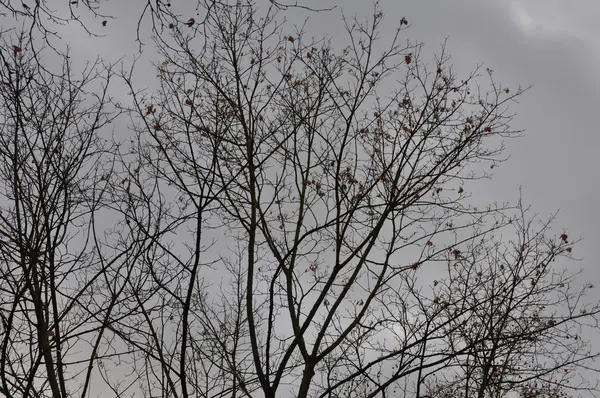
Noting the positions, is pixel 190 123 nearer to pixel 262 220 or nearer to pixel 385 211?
pixel 262 220

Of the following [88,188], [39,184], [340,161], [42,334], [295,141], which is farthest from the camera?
[295,141]

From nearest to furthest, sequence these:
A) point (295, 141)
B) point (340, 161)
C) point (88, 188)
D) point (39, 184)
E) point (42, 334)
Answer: point (42, 334), point (39, 184), point (88, 188), point (340, 161), point (295, 141)

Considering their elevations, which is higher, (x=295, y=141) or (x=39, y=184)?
(x=295, y=141)

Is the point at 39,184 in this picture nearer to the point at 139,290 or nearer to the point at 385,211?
the point at 139,290

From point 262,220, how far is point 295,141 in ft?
3.51

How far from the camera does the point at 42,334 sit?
4.71m

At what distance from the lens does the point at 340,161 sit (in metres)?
6.24

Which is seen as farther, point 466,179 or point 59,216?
point 466,179

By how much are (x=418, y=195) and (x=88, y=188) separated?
368 centimetres

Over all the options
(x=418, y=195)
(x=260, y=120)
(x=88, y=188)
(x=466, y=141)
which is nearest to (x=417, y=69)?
(x=466, y=141)

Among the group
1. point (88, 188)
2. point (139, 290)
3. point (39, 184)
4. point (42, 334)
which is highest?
point (88, 188)

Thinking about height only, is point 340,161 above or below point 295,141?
below

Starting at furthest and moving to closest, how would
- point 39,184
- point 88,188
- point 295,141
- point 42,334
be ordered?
point 295,141 → point 88,188 → point 39,184 → point 42,334

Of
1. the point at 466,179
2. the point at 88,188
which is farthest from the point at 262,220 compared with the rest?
the point at 466,179
